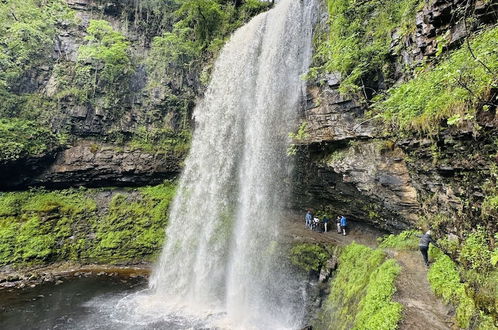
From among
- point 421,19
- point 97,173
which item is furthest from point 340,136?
point 97,173

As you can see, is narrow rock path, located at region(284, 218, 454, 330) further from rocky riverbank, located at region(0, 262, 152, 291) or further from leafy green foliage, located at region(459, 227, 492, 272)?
rocky riverbank, located at region(0, 262, 152, 291)

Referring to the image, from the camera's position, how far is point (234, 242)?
45.9 ft

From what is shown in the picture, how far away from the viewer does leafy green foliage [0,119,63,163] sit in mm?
17734

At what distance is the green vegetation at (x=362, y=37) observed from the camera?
31.7 ft

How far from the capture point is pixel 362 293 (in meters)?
7.49

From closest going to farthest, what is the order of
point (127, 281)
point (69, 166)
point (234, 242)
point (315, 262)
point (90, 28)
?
point (315, 262), point (234, 242), point (127, 281), point (69, 166), point (90, 28)

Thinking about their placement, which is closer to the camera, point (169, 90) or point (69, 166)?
point (69, 166)

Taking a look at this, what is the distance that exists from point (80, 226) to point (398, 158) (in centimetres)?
1861

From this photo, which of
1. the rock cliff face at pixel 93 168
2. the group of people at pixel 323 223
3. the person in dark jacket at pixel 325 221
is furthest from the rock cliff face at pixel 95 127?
the person in dark jacket at pixel 325 221

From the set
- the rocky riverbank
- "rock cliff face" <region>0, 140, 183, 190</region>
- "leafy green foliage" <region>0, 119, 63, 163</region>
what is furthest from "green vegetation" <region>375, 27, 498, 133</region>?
"leafy green foliage" <region>0, 119, 63, 163</region>

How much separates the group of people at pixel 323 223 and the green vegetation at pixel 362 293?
206 cm

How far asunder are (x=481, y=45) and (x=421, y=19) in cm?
303

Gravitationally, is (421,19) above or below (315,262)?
above

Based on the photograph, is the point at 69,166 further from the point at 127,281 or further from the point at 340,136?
the point at 340,136
